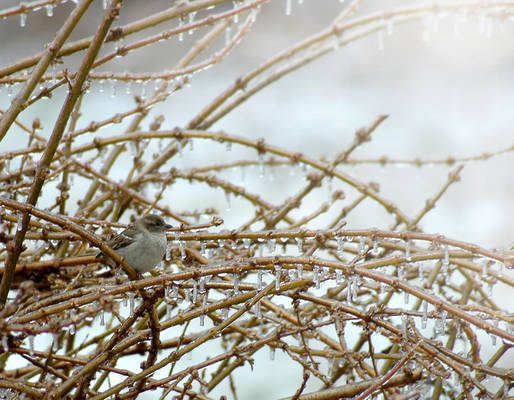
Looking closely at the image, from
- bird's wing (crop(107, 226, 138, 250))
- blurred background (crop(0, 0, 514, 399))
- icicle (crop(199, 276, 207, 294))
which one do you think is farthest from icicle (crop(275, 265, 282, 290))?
blurred background (crop(0, 0, 514, 399))

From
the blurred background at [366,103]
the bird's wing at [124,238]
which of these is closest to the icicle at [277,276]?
the bird's wing at [124,238]

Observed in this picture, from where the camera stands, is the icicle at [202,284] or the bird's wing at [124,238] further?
the bird's wing at [124,238]

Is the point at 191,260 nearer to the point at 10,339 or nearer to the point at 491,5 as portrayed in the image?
the point at 10,339

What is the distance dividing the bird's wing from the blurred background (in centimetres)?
337

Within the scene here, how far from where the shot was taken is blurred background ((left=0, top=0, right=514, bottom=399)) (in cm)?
838

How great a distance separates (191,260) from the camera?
10.9 ft

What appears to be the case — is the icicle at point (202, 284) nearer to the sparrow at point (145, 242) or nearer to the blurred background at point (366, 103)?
the sparrow at point (145, 242)

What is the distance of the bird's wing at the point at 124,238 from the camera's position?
12.3 ft

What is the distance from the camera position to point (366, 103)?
32.4ft

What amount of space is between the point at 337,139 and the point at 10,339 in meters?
7.06

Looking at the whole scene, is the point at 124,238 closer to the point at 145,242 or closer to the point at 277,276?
the point at 145,242

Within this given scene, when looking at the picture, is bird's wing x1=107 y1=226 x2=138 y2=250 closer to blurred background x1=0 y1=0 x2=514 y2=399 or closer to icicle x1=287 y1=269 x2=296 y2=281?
icicle x1=287 y1=269 x2=296 y2=281

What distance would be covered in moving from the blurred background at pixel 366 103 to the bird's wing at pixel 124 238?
3369 millimetres

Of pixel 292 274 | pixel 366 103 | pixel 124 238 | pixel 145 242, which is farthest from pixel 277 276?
pixel 366 103
